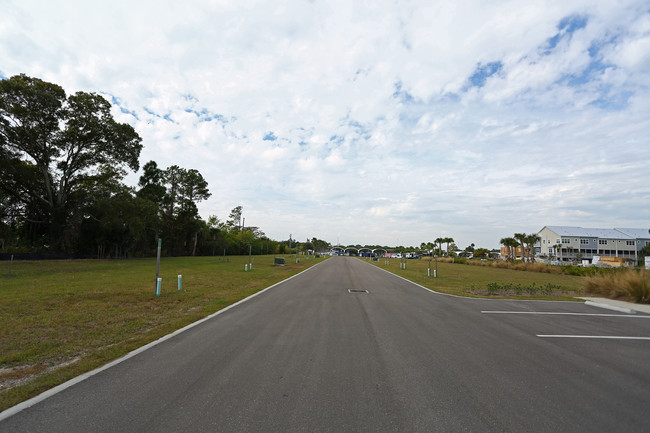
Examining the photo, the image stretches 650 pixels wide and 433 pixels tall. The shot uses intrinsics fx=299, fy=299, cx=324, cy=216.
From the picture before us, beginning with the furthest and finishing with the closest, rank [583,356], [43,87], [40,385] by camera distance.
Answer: [43,87] → [583,356] → [40,385]

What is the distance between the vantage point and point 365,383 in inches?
166

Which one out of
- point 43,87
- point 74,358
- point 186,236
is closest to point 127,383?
point 74,358

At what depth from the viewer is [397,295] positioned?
13.8 m

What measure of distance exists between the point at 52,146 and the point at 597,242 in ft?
361

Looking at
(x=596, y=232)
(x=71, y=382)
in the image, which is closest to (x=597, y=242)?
(x=596, y=232)

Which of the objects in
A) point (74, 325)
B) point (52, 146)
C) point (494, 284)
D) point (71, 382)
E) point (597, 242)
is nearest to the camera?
point (71, 382)

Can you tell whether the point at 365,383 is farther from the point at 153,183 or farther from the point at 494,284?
the point at 153,183

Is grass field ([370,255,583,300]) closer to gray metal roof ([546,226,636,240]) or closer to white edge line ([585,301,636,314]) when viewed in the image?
white edge line ([585,301,636,314])

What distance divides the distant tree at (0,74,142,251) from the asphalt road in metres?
36.5

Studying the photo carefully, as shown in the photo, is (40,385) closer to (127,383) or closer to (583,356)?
(127,383)

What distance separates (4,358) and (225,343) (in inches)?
140

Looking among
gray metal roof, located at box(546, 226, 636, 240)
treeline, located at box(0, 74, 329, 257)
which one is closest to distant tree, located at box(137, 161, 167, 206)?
treeline, located at box(0, 74, 329, 257)

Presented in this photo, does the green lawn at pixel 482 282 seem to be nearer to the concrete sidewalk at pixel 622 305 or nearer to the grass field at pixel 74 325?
the concrete sidewalk at pixel 622 305

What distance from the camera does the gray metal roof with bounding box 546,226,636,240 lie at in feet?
251
